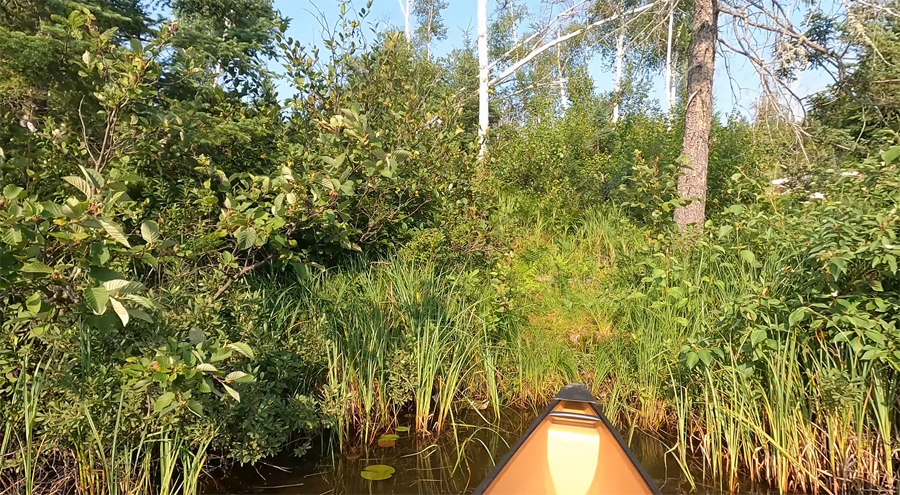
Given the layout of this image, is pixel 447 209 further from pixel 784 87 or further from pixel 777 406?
pixel 784 87

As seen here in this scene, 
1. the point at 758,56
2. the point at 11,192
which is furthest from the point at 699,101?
the point at 11,192

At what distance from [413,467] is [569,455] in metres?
1.08

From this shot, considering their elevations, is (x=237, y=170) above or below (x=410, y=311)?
above

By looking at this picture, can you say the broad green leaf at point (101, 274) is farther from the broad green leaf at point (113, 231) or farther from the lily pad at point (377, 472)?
the lily pad at point (377, 472)

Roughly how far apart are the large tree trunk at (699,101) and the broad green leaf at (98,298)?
5125mm

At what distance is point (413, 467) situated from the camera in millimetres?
3219

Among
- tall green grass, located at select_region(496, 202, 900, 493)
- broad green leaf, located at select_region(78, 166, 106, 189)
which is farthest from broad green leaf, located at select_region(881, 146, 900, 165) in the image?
broad green leaf, located at select_region(78, 166, 106, 189)

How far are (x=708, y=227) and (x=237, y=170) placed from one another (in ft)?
13.4

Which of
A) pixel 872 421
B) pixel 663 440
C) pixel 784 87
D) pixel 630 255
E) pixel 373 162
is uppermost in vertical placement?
pixel 784 87

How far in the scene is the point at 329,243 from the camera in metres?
4.30

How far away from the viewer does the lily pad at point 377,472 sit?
3105mm

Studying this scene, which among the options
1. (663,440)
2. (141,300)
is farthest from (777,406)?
(141,300)

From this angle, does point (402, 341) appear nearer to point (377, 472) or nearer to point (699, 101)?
point (377, 472)

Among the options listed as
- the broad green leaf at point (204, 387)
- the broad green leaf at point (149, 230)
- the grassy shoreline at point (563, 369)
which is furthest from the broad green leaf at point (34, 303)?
the grassy shoreline at point (563, 369)
